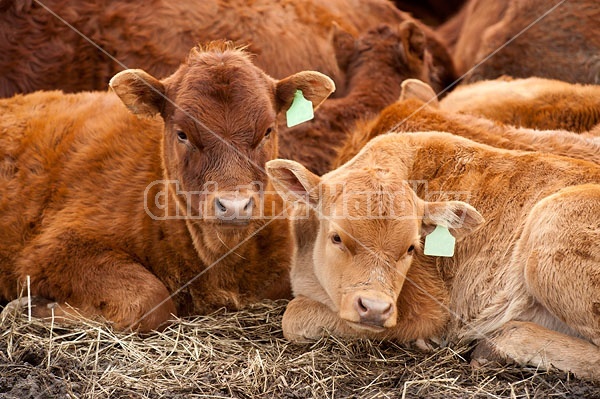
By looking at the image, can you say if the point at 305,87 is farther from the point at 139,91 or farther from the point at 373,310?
the point at 373,310

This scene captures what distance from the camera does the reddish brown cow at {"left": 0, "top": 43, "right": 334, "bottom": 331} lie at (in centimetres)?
484

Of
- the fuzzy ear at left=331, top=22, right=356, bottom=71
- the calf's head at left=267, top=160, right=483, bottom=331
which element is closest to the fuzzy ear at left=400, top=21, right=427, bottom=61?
the fuzzy ear at left=331, top=22, right=356, bottom=71

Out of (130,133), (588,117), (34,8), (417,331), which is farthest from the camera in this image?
(34,8)

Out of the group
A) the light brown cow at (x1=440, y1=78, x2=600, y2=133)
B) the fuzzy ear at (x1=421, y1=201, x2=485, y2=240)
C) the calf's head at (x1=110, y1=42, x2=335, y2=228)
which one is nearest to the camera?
the fuzzy ear at (x1=421, y1=201, x2=485, y2=240)

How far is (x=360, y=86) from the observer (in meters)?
6.86

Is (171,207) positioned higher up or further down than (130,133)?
further down

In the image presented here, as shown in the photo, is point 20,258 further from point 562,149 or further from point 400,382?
point 562,149

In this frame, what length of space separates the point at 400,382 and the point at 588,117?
8.81 ft

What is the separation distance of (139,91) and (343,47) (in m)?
2.55

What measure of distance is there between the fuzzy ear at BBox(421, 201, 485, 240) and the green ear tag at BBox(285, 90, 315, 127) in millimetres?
940

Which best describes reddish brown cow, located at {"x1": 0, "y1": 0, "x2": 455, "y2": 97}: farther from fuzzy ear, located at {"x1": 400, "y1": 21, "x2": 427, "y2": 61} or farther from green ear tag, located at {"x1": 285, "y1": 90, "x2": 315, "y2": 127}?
green ear tag, located at {"x1": 285, "y1": 90, "x2": 315, "y2": 127}

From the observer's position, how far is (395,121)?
5.59 metres

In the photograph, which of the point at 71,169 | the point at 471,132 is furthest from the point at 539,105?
the point at 71,169

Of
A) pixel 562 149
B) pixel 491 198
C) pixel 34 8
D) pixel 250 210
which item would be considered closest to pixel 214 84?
pixel 250 210
